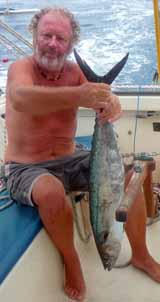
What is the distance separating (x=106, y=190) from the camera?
69.6 inches

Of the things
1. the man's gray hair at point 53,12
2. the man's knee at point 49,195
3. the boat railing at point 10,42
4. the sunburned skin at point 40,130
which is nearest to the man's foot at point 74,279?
the man's knee at point 49,195

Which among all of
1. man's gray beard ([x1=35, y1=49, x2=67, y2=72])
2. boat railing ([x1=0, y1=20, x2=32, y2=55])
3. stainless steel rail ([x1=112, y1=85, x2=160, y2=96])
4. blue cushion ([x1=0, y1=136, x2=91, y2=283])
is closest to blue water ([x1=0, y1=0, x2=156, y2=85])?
boat railing ([x1=0, y1=20, x2=32, y2=55])

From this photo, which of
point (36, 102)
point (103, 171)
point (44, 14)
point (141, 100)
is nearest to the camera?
point (36, 102)

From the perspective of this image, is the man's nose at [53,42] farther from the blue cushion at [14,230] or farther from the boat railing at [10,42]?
the boat railing at [10,42]

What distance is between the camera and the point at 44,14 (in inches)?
74.9

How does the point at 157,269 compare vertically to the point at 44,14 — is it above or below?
below

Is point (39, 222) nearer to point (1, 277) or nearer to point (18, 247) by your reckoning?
point (18, 247)

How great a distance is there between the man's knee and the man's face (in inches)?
17.4

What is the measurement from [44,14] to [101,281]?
1086 mm

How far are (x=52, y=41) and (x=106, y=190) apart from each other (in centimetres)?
57

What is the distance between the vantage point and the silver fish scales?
68.9 inches

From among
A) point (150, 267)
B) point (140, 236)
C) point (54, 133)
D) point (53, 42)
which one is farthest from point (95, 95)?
point (150, 267)

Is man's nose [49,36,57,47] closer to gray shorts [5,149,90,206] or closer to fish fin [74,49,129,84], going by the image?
fish fin [74,49,129,84]

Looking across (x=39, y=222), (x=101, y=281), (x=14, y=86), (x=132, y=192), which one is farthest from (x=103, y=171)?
(x=101, y=281)
